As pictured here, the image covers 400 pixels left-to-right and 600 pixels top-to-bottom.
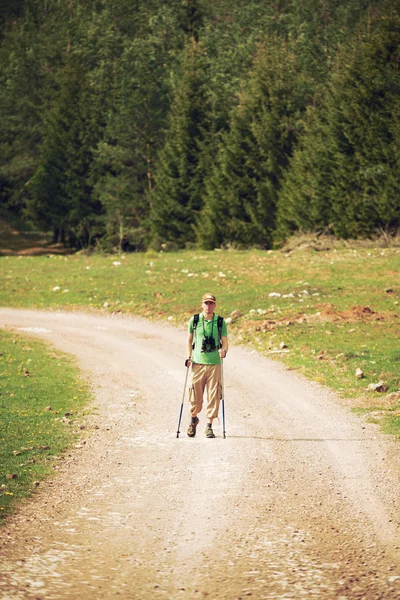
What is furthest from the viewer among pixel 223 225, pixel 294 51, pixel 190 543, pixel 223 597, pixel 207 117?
pixel 294 51

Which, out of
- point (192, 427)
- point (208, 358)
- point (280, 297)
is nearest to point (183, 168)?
point (280, 297)

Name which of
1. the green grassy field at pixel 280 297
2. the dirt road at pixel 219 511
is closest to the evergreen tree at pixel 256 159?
the green grassy field at pixel 280 297

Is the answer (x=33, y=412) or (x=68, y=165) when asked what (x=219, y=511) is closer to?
(x=33, y=412)

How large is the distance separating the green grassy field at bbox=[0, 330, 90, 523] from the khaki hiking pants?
2.28 m

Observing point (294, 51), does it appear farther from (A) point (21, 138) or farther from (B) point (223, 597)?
(B) point (223, 597)

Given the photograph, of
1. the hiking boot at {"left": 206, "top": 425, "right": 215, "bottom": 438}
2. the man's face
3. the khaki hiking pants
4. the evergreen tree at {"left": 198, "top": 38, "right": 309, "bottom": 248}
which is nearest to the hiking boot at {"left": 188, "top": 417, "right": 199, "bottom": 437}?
the khaki hiking pants

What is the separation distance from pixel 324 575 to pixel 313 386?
11040mm

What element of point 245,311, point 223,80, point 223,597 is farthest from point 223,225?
point 223,597

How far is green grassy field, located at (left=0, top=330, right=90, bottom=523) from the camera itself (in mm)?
11398

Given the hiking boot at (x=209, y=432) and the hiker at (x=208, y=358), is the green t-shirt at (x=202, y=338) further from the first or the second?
the hiking boot at (x=209, y=432)

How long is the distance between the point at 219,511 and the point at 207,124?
5146 centimetres

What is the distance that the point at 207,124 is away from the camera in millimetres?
58625

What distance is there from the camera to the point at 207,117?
58688 millimetres

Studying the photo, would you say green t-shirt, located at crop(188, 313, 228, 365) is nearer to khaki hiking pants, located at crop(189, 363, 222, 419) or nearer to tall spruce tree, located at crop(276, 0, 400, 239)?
khaki hiking pants, located at crop(189, 363, 222, 419)
